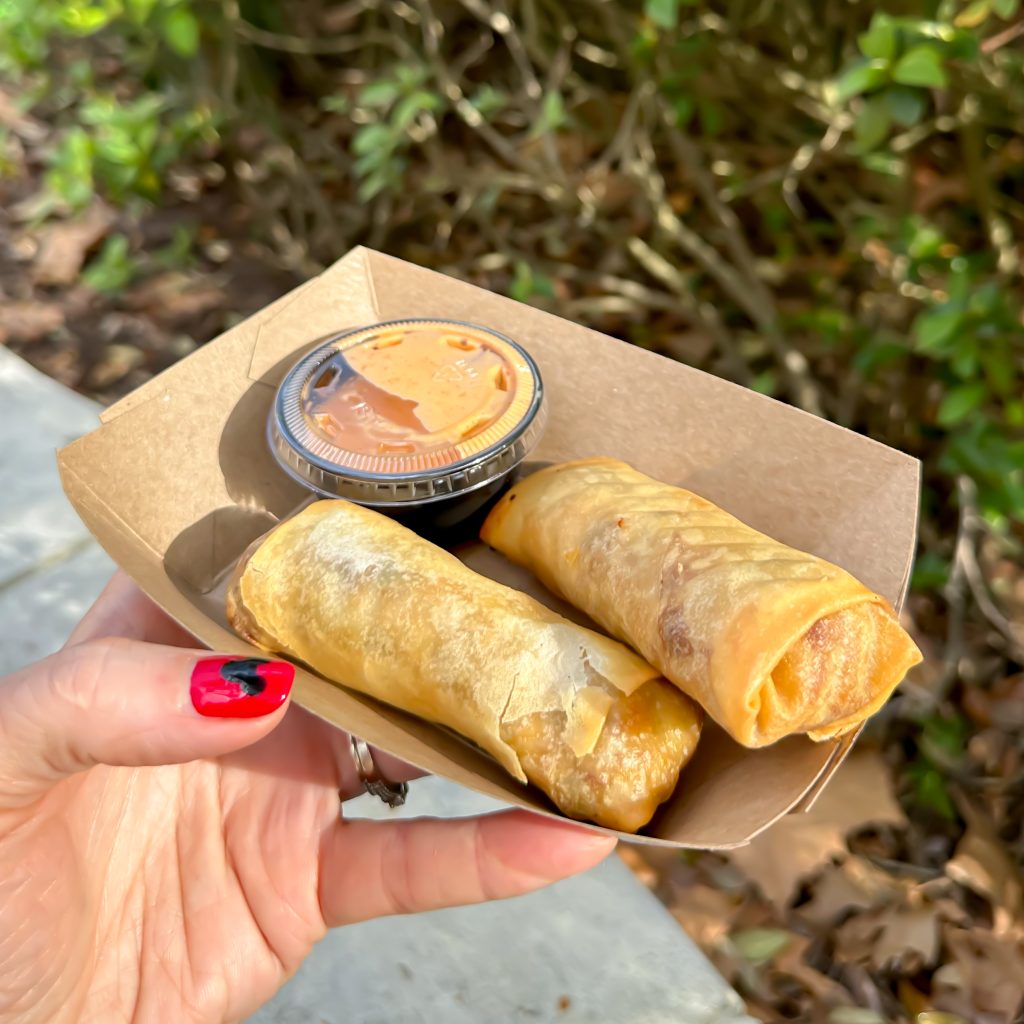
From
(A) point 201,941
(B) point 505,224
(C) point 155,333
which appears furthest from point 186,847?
(B) point 505,224

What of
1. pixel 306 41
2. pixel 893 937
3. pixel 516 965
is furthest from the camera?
pixel 306 41

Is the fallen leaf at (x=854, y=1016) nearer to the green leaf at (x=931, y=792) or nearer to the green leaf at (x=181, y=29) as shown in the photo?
the green leaf at (x=931, y=792)

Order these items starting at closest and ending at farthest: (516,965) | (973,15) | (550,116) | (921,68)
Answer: (921,68), (973,15), (516,965), (550,116)

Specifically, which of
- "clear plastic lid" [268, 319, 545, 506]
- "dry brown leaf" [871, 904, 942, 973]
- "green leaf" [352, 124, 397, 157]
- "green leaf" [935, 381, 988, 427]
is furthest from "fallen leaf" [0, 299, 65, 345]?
"dry brown leaf" [871, 904, 942, 973]

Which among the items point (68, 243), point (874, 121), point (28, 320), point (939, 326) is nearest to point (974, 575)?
point (939, 326)

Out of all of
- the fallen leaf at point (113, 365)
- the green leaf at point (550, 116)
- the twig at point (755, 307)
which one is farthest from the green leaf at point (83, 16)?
the twig at point (755, 307)

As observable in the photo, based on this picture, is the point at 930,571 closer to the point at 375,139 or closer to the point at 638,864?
the point at 638,864

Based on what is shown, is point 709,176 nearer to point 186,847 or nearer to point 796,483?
point 796,483
